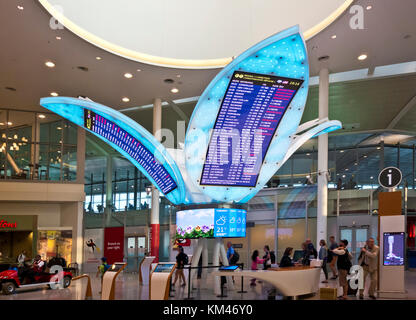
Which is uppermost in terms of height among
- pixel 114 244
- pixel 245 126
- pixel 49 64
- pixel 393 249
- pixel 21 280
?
pixel 49 64

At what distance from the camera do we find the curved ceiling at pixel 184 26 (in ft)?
51.5

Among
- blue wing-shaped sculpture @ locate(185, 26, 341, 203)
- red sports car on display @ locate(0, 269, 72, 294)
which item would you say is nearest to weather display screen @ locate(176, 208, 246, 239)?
blue wing-shaped sculpture @ locate(185, 26, 341, 203)

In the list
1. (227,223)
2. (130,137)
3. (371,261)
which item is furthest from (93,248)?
(371,261)

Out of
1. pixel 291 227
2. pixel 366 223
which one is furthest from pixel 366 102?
pixel 291 227

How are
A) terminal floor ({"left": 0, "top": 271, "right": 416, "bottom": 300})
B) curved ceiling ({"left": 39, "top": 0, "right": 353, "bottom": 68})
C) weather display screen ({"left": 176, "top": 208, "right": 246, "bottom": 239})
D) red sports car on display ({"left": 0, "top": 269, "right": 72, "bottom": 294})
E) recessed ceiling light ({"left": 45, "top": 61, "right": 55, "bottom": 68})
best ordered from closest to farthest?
terminal floor ({"left": 0, "top": 271, "right": 416, "bottom": 300})
weather display screen ({"left": 176, "top": 208, "right": 246, "bottom": 239})
red sports car on display ({"left": 0, "top": 269, "right": 72, "bottom": 294})
curved ceiling ({"left": 39, "top": 0, "right": 353, "bottom": 68})
recessed ceiling light ({"left": 45, "top": 61, "right": 55, "bottom": 68})

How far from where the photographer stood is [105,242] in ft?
73.7

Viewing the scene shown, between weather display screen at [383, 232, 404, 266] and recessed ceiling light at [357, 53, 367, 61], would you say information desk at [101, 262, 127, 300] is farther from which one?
recessed ceiling light at [357, 53, 367, 61]

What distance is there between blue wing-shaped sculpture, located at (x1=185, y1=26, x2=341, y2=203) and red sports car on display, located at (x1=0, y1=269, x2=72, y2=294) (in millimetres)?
6498

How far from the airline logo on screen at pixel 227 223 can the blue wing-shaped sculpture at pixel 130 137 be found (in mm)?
1237

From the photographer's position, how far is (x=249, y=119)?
10.2 metres

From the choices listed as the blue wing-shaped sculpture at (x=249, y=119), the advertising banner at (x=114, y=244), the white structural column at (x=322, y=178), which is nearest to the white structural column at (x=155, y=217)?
the advertising banner at (x=114, y=244)

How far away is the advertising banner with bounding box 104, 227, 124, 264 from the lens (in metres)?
22.2

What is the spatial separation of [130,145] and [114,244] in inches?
467

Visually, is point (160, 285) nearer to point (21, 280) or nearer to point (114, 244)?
point (21, 280)
